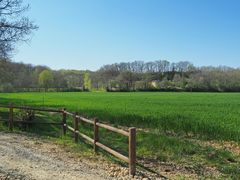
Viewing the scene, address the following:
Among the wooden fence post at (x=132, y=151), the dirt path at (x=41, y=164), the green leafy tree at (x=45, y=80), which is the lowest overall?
the dirt path at (x=41, y=164)

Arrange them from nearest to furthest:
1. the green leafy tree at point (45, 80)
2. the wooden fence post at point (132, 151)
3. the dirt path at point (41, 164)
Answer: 1. the dirt path at point (41, 164)
2. the wooden fence post at point (132, 151)
3. the green leafy tree at point (45, 80)

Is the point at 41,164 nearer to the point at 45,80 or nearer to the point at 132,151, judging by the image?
the point at 132,151

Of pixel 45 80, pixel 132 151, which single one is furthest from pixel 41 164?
pixel 45 80

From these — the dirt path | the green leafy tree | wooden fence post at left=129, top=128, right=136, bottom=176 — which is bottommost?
the dirt path

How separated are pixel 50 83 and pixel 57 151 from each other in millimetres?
143405

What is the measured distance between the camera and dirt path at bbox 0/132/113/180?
9.39 metres

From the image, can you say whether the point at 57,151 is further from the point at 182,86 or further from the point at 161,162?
the point at 182,86

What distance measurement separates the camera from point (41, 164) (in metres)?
10.8

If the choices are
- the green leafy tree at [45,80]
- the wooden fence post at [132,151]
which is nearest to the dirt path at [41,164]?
A: the wooden fence post at [132,151]

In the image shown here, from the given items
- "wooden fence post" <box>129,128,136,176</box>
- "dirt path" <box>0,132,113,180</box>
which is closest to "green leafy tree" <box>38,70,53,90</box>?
"dirt path" <box>0,132,113,180</box>

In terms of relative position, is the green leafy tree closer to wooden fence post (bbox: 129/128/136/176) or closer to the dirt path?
the dirt path

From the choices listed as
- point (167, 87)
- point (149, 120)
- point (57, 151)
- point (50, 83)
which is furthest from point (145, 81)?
point (57, 151)

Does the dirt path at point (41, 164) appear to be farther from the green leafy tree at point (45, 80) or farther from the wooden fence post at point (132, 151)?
the green leafy tree at point (45, 80)

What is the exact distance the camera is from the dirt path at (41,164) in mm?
9385
